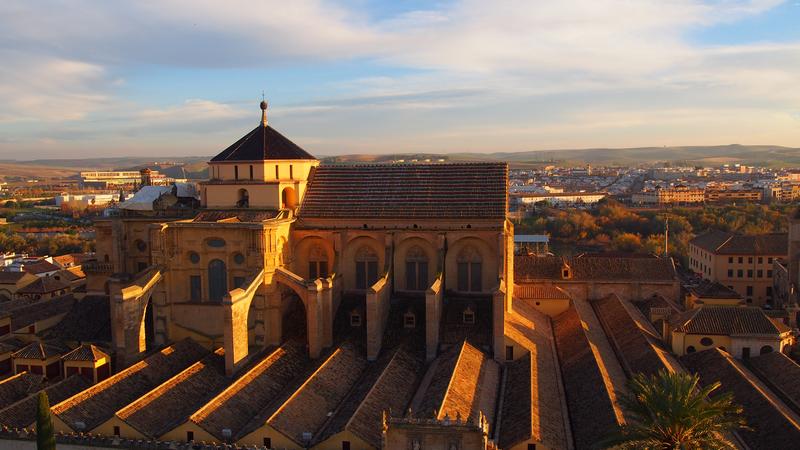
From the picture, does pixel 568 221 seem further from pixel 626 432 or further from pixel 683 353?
pixel 626 432

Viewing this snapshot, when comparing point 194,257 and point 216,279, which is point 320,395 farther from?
point 194,257

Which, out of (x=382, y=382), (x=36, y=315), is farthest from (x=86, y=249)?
(x=382, y=382)

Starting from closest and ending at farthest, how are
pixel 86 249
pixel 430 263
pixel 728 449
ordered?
pixel 728 449 < pixel 430 263 < pixel 86 249

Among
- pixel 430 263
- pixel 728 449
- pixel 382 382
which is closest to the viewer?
pixel 728 449

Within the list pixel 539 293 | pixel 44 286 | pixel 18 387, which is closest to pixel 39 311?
pixel 18 387

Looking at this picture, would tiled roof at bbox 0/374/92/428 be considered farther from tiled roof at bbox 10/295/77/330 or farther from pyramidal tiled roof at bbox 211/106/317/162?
pyramidal tiled roof at bbox 211/106/317/162

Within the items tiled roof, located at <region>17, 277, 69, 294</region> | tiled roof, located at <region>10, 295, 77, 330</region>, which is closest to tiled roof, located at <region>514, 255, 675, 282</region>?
tiled roof, located at <region>10, 295, 77, 330</region>
